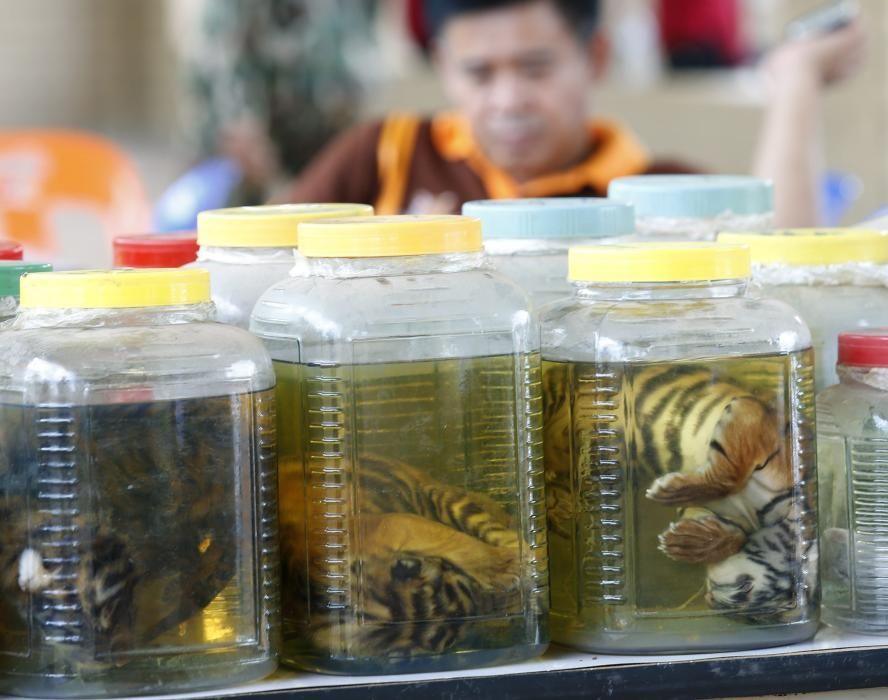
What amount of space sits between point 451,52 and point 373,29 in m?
2.42

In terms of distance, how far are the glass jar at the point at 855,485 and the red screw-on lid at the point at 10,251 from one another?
65 cm

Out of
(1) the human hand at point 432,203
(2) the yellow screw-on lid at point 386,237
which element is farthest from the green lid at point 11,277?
(1) the human hand at point 432,203

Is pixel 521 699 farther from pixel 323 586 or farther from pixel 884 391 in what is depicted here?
pixel 884 391

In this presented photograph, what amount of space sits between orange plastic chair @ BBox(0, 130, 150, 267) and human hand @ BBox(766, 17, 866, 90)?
1.14 m

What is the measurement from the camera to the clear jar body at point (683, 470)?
0.94 meters

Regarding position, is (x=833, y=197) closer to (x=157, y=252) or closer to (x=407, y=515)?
(x=157, y=252)

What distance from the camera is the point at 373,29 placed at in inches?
190

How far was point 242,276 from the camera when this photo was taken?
1.10 m

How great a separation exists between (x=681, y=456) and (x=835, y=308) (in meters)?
0.25

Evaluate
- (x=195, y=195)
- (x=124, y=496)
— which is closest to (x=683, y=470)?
(x=124, y=496)

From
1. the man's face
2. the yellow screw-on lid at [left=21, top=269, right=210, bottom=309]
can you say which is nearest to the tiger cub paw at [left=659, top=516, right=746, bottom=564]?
the yellow screw-on lid at [left=21, top=269, right=210, bottom=309]

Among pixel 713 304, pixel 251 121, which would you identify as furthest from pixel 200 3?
pixel 713 304

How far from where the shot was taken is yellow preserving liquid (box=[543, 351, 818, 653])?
3.07ft

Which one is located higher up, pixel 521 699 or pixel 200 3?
pixel 200 3
